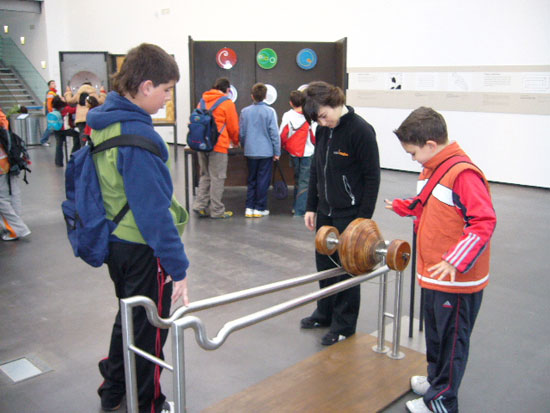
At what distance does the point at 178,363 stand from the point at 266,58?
6.35m

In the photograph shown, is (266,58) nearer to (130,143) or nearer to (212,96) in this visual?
(212,96)

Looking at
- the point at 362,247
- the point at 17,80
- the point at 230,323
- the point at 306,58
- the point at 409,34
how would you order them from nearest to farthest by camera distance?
the point at 230,323 → the point at 362,247 → the point at 306,58 → the point at 409,34 → the point at 17,80

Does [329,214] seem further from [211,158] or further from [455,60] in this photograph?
[455,60]

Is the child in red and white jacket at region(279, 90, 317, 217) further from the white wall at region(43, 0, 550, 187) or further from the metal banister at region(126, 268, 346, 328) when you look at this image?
the metal banister at region(126, 268, 346, 328)

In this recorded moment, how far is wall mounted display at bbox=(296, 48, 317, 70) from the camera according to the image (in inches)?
291

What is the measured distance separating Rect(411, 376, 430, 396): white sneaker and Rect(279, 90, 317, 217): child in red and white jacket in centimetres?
390

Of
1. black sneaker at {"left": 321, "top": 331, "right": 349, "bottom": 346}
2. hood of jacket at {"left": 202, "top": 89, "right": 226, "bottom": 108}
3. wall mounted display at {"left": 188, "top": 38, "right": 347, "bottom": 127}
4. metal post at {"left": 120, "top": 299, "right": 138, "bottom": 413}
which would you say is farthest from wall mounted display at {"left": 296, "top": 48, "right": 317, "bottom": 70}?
metal post at {"left": 120, "top": 299, "right": 138, "bottom": 413}

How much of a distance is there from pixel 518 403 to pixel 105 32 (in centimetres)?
1507

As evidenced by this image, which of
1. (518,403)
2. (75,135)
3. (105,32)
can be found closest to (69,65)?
(105,32)

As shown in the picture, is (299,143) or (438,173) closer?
(438,173)

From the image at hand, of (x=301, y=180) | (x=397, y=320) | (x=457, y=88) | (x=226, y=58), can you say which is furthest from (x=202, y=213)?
(x=457, y=88)

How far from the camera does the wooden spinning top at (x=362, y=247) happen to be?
7.66 feet

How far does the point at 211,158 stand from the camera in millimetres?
6160

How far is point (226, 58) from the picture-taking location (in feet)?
24.3
